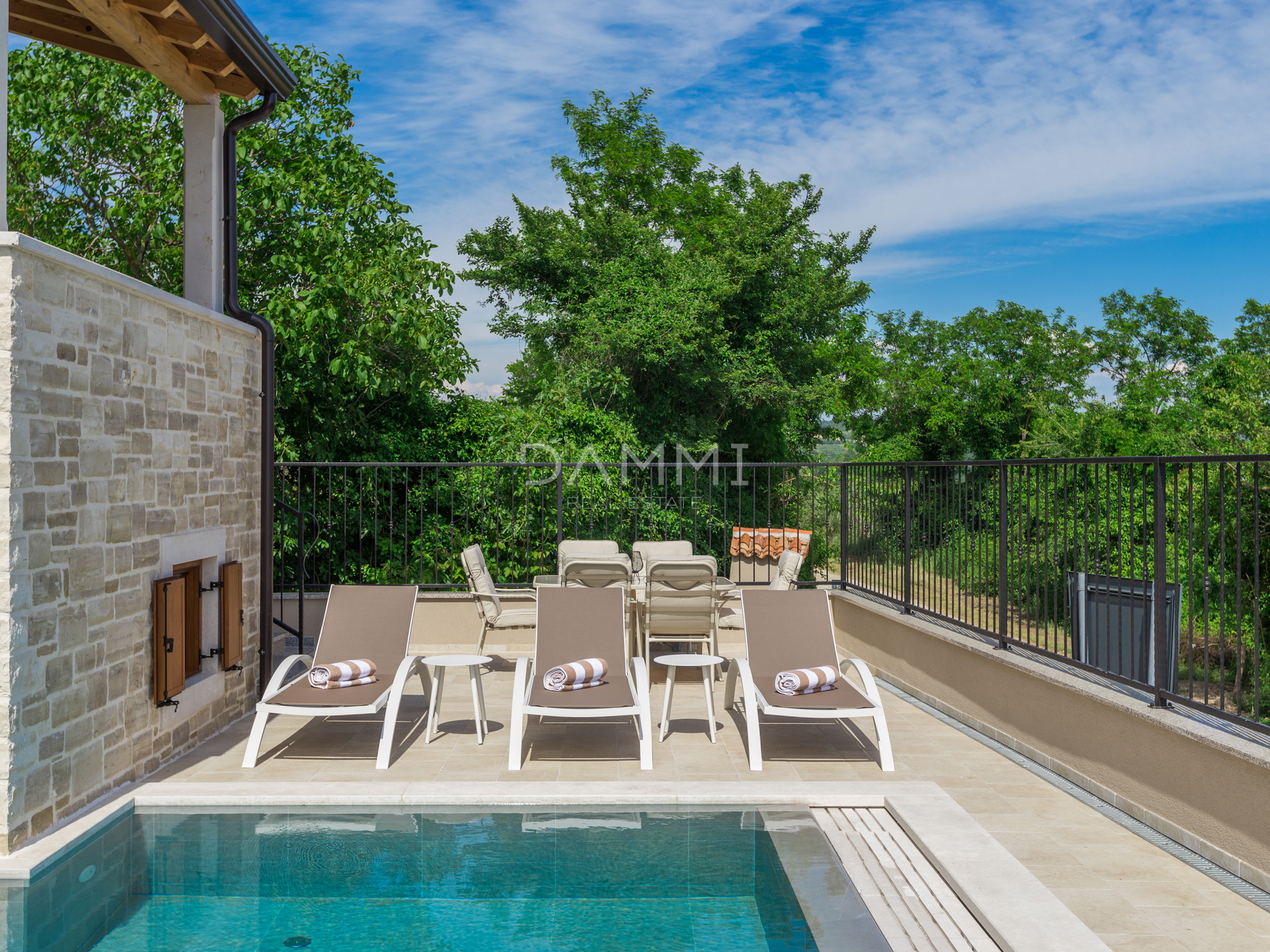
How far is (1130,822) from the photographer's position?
4.38 m

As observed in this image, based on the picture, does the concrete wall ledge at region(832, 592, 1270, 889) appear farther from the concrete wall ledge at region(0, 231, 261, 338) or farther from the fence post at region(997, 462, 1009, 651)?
the concrete wall ledge at region(0, 231, 261, 338)

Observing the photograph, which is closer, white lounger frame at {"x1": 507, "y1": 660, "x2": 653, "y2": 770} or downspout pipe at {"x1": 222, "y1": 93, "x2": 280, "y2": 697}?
white lounger frame at {"x1": 507, "y1": 660, "x2": 653, "y2": 770}

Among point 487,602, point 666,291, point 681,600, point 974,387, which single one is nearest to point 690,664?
point 681,600

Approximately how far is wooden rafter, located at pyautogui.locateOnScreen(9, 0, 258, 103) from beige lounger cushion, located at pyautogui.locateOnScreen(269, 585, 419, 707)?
11.6 ft

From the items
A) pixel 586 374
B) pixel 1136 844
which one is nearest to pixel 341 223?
pixel 586 374

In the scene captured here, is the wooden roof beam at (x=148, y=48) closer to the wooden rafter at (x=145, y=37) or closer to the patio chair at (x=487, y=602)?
the wooden rafter at (x=145, y=37)

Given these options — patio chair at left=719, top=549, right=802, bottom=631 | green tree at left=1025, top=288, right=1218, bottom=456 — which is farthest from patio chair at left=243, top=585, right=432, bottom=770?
green tree at left=1025, top=288, right=1218, bottom=456

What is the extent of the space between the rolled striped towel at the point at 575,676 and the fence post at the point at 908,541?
9.90 feet

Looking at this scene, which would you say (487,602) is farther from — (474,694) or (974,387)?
(974,387)

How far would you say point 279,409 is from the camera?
1103 cm

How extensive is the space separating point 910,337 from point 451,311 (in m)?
27.2

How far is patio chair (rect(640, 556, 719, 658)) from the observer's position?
6.94 meters

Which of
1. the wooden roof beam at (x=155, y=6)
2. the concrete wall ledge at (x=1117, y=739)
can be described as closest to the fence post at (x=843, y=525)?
the concrete wall ledge at (x=1117, y=739)

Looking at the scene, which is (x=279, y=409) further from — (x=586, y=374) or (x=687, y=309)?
(x=687, y=309)
